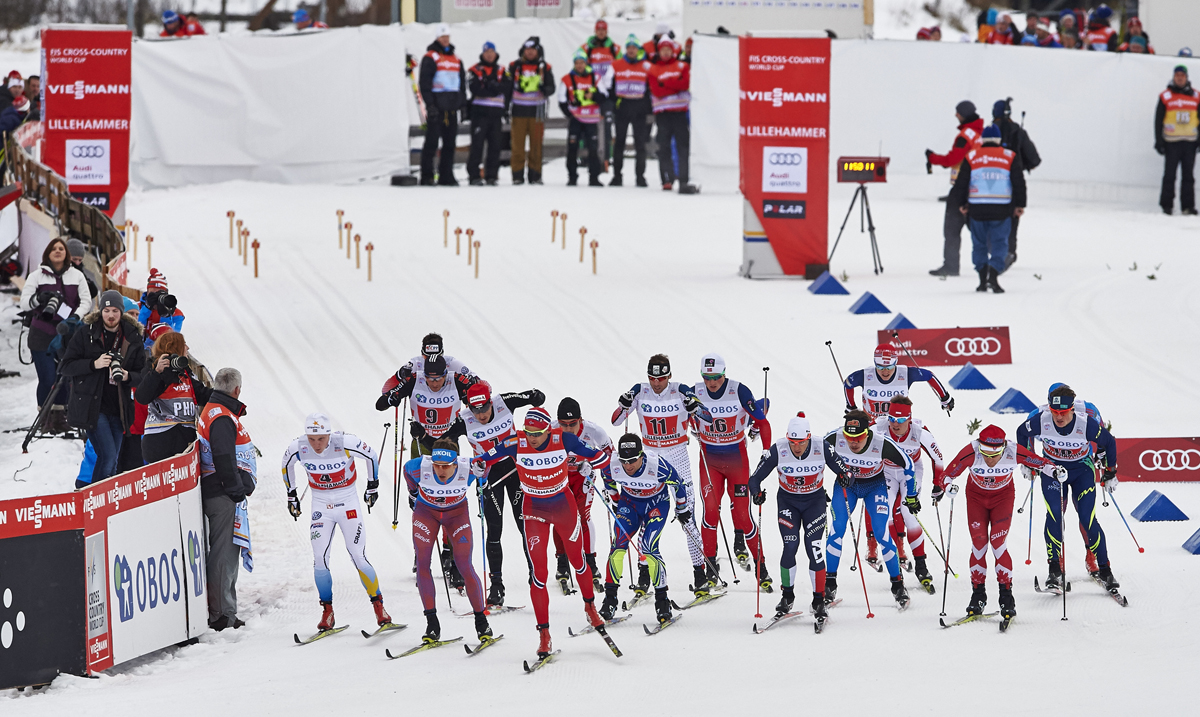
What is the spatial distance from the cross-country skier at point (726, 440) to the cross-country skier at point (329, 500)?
275 cm

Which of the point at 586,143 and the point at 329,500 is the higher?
the point at 586,143

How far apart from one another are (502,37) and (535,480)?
18925 mm

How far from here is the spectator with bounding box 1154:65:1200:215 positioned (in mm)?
22469

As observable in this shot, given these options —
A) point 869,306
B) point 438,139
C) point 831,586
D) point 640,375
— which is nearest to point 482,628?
point 831,586

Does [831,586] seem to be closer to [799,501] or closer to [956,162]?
[799,501]

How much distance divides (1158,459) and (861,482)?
132 inches

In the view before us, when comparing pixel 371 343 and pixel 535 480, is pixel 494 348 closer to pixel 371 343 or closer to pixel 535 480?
pixel 371 343

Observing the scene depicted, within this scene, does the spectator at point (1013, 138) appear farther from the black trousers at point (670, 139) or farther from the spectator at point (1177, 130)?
the black trousers at point (670, 139)

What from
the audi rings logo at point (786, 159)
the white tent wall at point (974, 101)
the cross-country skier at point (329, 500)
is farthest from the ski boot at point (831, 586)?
the white tent wall at point (974, 101)

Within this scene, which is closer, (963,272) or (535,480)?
(535,480)

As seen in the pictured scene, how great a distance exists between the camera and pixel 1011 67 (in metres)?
24.3

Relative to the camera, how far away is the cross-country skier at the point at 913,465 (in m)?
11.2

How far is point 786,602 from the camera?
34.6 feet

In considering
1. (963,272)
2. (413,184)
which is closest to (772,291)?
(963,272)
